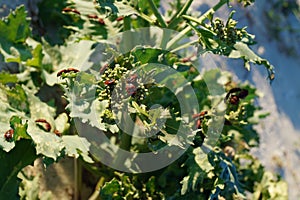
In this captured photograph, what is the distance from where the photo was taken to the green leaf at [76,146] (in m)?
1.29

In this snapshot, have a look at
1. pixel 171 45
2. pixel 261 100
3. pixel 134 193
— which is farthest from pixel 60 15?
pixel 261 100

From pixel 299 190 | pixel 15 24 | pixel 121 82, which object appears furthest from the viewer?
pixel 299 190

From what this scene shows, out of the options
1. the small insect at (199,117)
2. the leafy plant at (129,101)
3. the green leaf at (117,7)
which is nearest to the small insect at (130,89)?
the leafy plant at (129,101)

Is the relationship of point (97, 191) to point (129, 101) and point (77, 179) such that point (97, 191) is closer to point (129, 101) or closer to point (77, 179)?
point (77, 179)

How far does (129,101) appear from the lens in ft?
3.87

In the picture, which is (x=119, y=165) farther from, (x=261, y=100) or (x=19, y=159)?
(x=261, y=100)

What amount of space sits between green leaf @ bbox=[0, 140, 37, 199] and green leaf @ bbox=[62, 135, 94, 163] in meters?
0.10

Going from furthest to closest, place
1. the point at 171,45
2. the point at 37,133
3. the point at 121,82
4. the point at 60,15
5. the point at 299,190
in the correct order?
the point at 299,190, the point at 60,15, the point at 171,45, the point at 37,133, the point at 121,82

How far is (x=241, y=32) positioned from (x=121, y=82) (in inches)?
12.4

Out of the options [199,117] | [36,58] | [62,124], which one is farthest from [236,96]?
[36,58]

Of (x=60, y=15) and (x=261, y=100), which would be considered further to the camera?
(x=261, y=100)

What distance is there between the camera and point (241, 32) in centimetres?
125

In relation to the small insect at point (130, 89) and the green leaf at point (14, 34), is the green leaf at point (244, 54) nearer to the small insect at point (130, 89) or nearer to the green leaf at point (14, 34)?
the small insect at point (130, 89)

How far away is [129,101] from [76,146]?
227 millimetres
